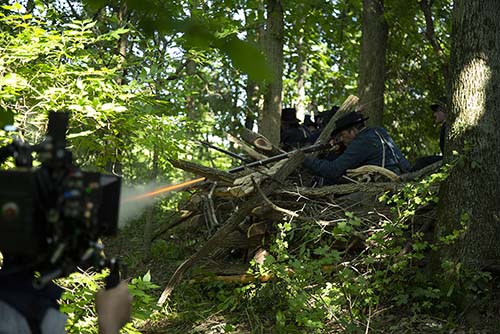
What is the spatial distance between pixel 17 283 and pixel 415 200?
5.19 m

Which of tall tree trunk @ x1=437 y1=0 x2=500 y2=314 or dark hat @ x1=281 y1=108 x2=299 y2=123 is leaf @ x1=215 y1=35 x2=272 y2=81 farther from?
dark hat @ x1=281 y1=108 x2=299 y2=123

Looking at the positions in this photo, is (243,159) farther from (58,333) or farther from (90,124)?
(58,333)

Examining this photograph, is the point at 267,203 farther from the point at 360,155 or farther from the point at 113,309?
the point at 113,309

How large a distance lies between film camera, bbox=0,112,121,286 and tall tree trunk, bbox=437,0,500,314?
542cm

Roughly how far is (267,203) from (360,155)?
4.40 feet

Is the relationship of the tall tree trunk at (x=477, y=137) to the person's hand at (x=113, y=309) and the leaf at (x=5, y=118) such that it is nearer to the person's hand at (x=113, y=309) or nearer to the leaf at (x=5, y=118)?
the leaf at (x=5, y=118)

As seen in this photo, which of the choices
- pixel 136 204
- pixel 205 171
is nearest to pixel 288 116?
pixel 136 204

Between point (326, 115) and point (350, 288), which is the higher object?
point (326, 115)

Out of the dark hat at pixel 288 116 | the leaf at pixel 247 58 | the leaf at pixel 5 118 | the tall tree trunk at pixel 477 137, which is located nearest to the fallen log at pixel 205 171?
the tall tree trunk at pixel 477 137

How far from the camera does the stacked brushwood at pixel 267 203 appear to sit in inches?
323

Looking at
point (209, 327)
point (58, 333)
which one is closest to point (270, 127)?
point (209, 327)

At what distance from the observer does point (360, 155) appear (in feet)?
28.6

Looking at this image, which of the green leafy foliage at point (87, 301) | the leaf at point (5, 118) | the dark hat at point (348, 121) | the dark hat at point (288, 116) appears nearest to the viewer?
the leaf at point (5, 118)

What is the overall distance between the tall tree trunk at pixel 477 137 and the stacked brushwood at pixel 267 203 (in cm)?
100
